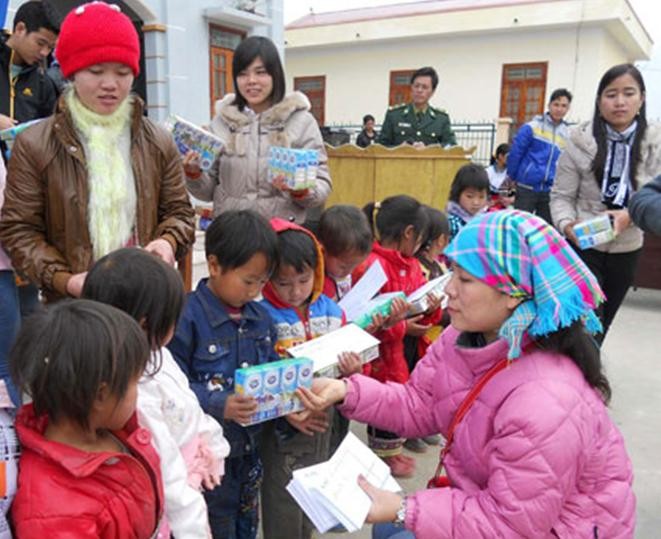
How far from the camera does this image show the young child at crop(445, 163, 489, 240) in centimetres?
381

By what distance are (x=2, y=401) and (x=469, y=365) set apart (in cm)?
107

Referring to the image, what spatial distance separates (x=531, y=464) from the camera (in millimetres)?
1255

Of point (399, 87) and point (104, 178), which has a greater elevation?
point (399, 87)

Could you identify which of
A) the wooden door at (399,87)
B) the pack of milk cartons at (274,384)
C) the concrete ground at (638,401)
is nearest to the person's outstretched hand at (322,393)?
the pack of milk cartons at (274,384)

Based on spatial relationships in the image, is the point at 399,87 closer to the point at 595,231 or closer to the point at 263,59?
the point at 595,231

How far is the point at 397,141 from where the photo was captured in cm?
566

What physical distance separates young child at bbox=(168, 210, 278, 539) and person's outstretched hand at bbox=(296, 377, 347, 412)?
195 mm

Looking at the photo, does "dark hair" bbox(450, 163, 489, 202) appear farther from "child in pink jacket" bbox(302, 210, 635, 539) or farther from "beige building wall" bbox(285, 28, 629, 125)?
"beige building wall" bbox(285, 28, 629, 125)

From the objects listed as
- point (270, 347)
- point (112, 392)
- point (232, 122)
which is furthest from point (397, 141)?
point (112, 392)

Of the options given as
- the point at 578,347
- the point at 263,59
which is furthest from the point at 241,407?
the point at 263,59

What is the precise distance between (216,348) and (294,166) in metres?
0.96

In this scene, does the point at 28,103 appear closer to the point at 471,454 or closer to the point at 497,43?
the point at 471,454

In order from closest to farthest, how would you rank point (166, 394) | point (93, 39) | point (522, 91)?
point (166, 394)
point (93, 39)
point (522, 91)

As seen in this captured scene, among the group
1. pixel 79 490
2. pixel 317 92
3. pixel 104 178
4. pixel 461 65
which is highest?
pixel 461 65
